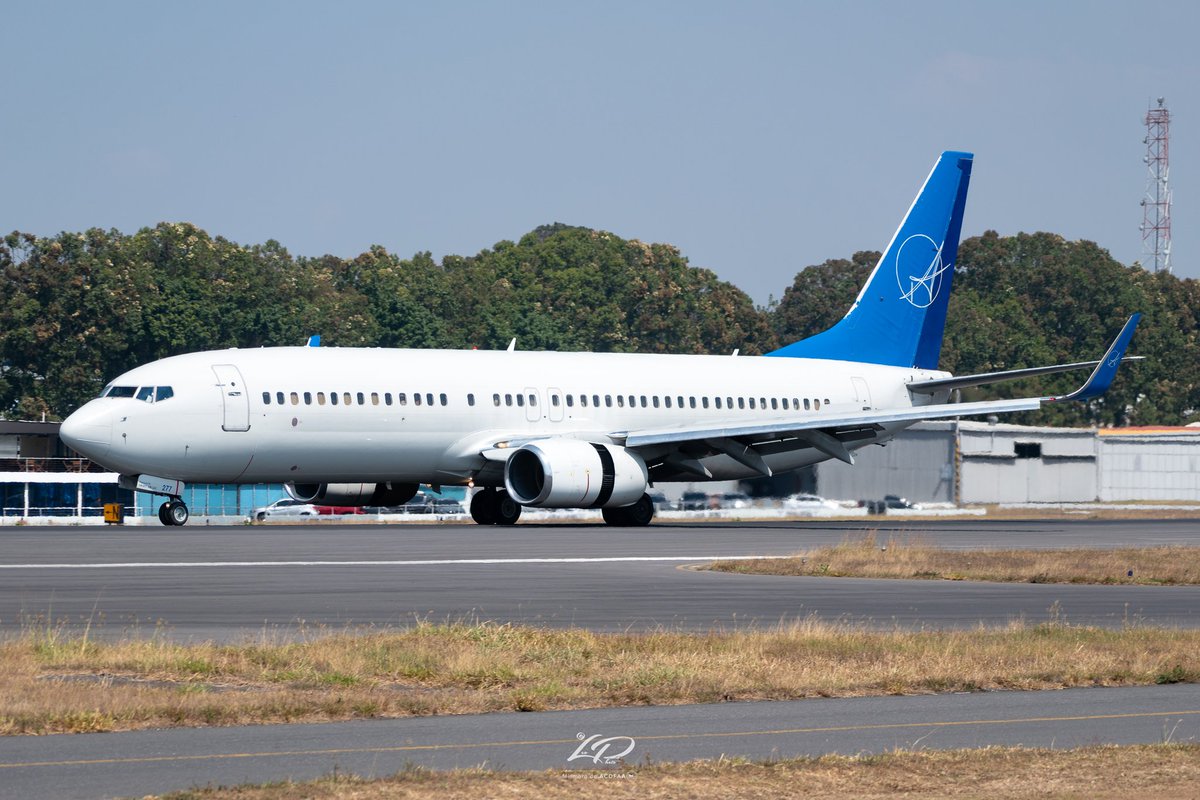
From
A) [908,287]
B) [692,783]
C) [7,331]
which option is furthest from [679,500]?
[7,331]

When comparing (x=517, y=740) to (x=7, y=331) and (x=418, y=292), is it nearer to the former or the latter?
(x=7, y=331)

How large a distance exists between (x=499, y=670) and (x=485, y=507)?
106 ft

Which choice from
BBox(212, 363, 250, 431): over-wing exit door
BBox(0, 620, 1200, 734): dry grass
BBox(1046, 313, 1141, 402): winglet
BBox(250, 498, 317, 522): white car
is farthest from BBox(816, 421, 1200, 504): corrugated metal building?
BBox(0, 620, 1200, 734): dry grass

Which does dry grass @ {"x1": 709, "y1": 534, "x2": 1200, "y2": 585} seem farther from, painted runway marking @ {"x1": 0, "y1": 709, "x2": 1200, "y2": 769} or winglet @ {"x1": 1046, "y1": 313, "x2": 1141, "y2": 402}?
painted runway marking @ {"x1": 0, "y1": 709, "x2": 1200, "y2": 769}

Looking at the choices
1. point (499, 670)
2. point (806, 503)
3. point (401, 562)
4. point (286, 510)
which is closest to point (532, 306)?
point (286, 510)

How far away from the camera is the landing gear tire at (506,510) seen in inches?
1894

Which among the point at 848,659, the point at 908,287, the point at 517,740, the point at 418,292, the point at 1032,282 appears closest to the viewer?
the point at 517,740

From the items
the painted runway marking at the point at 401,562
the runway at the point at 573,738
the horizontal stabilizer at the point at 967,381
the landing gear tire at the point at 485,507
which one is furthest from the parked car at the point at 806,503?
the runway at the point at 573,738

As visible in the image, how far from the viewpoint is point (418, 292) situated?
141750 millimetres

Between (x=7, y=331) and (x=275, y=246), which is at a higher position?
(x=275, y=246)

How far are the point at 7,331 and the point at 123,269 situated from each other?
9.01 metres

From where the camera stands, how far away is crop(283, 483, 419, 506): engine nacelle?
4806cm

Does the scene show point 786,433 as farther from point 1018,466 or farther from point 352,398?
point 1018,466

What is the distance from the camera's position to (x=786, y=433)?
48125 mm
